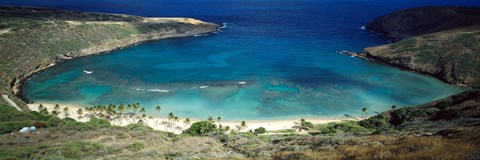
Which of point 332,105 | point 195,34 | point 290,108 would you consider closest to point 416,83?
point 332,105

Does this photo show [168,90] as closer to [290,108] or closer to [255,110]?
[255,110]

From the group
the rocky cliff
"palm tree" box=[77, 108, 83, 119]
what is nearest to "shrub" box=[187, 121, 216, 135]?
"palm tree" box=[77, 108, 83, 119]

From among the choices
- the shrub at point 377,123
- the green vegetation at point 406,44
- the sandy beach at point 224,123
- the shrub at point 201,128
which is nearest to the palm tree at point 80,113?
the sandy beach at point 224,123

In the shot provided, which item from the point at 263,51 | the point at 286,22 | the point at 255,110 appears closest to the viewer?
the point at 255,110

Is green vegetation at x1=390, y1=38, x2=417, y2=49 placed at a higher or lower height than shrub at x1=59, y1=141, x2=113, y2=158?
higher

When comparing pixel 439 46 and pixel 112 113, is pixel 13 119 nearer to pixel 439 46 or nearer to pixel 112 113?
pixel 112 113


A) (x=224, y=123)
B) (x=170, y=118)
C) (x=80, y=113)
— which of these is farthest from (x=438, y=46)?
(x=80, y=113)

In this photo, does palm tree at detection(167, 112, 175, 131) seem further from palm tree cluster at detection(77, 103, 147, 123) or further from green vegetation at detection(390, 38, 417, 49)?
green vegetation at detection(390, 38, 417, 49)
